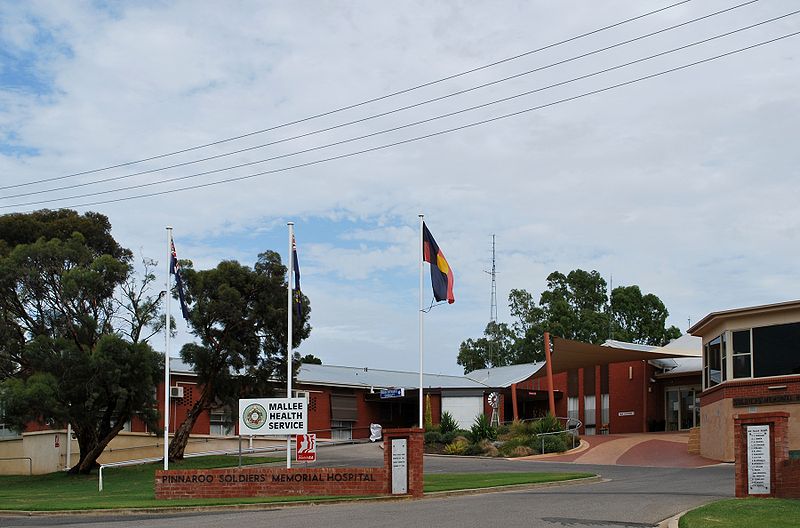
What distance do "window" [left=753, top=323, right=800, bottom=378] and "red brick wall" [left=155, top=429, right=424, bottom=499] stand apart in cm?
1408

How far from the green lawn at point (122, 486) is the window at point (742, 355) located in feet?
28.6

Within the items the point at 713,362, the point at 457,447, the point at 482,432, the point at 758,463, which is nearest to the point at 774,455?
the point at 758,463

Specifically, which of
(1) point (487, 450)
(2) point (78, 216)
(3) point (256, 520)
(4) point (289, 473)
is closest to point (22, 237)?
(2) point (78, 216)

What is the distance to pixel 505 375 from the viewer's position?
60.5 m

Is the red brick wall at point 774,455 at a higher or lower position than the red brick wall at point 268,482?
higher

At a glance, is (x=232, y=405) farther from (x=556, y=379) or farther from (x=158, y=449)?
(x=556, y=379)

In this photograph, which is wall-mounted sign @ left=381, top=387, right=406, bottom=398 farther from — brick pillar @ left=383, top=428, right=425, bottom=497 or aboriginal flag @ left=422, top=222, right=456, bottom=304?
brick pillar @ left=383, top=428, right=425, bottom=497

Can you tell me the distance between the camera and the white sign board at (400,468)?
24234 mm

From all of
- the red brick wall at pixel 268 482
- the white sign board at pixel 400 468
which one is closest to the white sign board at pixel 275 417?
the red brick wall at pixel 268 482

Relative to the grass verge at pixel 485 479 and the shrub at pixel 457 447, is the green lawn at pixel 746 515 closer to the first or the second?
the grass verge at pixel 485 479

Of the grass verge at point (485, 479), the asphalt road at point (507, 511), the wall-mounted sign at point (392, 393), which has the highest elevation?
the wall-mounted sign at point (392, 393)

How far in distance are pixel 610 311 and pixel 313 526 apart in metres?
69.3

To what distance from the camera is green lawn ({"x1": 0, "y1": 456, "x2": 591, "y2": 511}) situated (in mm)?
24953

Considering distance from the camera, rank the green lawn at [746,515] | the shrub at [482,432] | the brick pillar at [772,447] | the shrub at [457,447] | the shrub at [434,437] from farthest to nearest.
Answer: the shrub at [434,437] → the shrub at [482,432] → the shrub at [457,447] → the brick pillar at [772,447] → the green lawn at [746,515]
